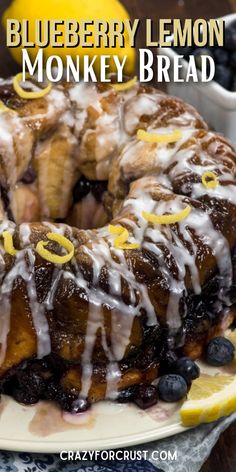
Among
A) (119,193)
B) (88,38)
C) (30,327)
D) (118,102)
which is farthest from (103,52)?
(30,327)

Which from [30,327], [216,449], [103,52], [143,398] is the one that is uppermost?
[103,52]

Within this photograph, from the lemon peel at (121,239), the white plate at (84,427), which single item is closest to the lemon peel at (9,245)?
the lemon peel at (121,239)

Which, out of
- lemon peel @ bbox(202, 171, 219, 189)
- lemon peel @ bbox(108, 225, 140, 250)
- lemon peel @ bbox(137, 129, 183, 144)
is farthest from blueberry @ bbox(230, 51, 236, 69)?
lemon peel @ bbox(108, 225, 140, 250)

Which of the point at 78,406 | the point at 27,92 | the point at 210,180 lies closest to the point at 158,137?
the point at 210,180

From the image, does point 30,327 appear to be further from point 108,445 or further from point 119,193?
point 119,193

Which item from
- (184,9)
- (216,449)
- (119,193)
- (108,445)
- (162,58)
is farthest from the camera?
(184,9)

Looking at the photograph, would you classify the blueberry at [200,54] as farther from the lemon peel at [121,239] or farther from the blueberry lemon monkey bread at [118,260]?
the lemon peel at [121,239]

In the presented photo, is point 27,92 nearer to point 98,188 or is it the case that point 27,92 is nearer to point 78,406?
point 98,188
